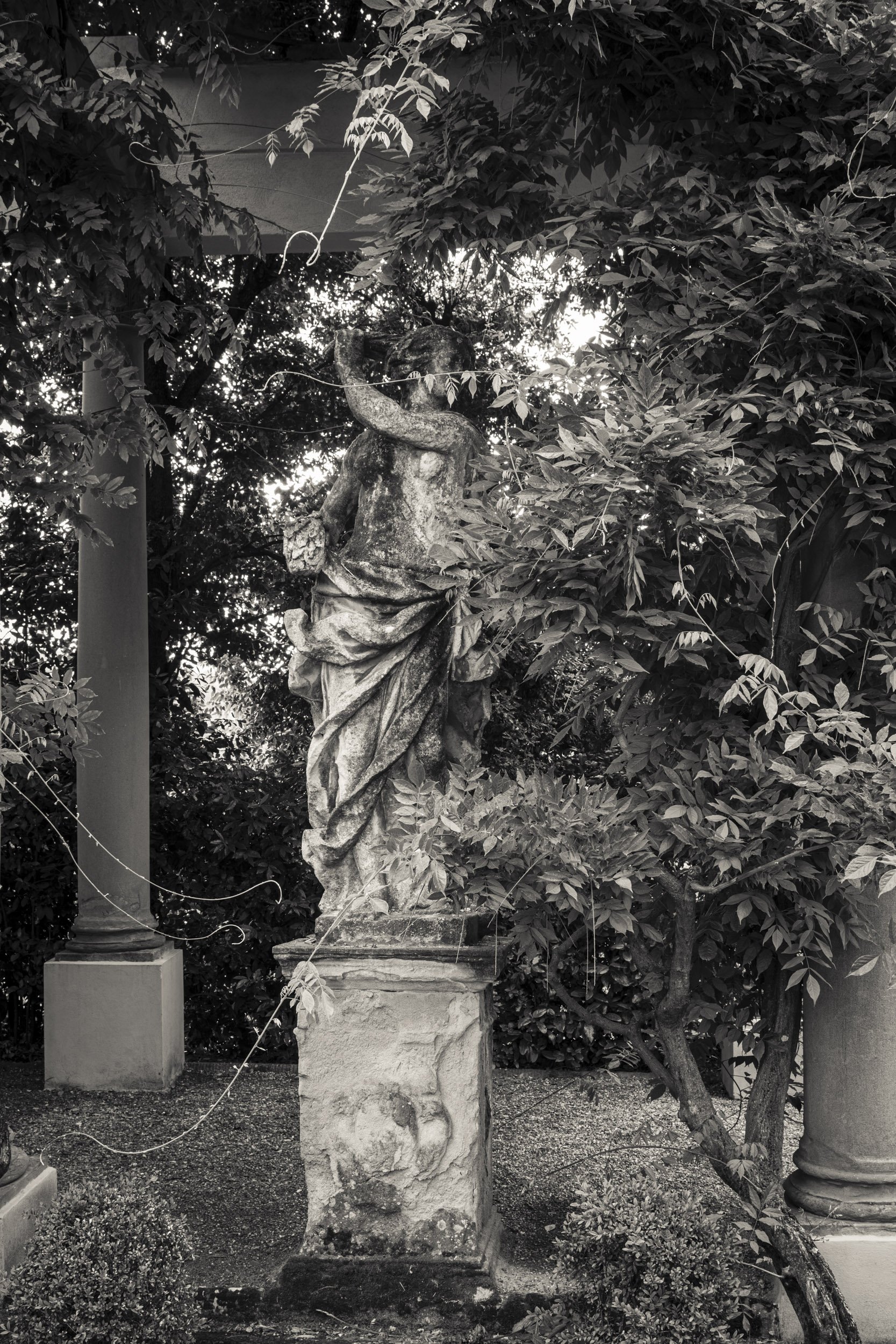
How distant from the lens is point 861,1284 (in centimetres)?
385

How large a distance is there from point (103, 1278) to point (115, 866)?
12.7 ft

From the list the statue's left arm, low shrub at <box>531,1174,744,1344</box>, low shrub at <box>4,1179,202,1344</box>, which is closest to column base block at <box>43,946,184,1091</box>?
low shrub at <box>4,1179,202,1344</box>

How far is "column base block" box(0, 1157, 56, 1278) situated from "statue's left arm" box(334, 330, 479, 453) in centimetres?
285

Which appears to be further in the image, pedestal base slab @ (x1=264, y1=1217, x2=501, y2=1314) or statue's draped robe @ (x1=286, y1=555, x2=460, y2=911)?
statue's draped robe @ (x1=286, y1=555, x2=460, y2=911)

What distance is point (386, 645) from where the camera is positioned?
4.44m

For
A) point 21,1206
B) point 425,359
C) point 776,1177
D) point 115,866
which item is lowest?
point 21,1206

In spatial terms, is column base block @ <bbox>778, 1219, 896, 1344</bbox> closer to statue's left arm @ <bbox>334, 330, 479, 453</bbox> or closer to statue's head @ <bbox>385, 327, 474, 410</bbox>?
statue's left arm @ <bbox>334, 330, 479, 453</bbox>

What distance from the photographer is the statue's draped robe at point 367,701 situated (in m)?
4.43

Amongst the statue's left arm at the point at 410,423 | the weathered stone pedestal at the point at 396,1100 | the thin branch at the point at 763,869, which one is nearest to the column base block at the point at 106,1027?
the weathered stone pedestal at the point at 396,1100

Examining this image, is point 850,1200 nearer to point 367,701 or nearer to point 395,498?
point 367,701

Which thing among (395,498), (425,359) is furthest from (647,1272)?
(425,359)

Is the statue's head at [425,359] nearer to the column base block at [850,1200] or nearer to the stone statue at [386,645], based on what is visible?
the stone statue at [386,645]

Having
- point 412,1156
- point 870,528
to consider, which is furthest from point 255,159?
point 412,1156

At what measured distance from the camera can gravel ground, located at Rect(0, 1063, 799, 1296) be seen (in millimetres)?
4797
